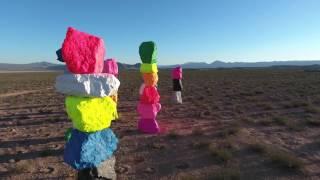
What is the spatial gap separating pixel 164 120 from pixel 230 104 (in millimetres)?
5940

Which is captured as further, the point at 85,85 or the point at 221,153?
the point at 221,153

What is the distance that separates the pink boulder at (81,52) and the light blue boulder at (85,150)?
0.98m

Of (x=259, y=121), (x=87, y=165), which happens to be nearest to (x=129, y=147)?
(x=87, y=165)

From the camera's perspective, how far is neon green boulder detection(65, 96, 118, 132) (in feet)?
17.2

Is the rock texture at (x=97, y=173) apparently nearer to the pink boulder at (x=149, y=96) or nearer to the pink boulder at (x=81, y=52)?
the pink boulder at (x=81, y=52)

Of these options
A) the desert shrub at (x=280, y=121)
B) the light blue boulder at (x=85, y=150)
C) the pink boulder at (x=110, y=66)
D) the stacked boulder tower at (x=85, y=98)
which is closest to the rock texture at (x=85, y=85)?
the stacked boulder tower at (x=85, y=98)

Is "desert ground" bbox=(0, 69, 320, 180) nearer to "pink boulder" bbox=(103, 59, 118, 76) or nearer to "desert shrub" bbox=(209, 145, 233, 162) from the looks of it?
"desert shrub" bbox=(209, 145, 233, 162)

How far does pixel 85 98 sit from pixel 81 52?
0.69 meters

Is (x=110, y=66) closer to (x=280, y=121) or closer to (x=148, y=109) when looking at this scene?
(x=148, y=109)

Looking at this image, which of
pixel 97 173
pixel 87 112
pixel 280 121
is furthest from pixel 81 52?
pixel 280 121

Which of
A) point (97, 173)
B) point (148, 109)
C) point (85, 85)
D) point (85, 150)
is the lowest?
point (97, 173)

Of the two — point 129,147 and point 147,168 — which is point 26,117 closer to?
point 129,147

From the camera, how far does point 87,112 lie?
5.29 metres

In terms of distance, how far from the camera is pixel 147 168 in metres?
7.47
